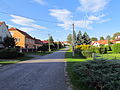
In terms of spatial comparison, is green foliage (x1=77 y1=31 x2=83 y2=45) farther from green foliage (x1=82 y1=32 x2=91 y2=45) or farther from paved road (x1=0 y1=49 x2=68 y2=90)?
paved road (x1=0 y1=49 x2=68 y2=90)

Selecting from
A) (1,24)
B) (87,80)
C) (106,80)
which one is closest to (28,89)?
(87,80)

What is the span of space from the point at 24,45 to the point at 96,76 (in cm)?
3738

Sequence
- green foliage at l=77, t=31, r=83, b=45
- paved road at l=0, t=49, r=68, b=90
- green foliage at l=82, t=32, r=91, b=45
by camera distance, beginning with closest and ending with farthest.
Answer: paved road at l=0, t=49, r=68, b=90 < green foliage at l=82, t=32, r=91, b=45 < green foliage at l=77, t=31, r=83, b=45

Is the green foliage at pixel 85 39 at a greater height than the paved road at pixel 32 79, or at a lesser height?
greater

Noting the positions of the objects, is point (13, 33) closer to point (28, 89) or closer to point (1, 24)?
point (1, 24)

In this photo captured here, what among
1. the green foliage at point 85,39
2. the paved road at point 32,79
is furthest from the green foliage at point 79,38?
the paved road at point 32,79

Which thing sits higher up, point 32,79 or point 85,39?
point 85,39

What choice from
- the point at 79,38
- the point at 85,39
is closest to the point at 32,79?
the point at 85,39

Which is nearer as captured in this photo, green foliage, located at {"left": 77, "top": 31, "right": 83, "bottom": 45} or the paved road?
the paved road

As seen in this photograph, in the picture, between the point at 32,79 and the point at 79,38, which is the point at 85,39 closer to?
the point at 79,38

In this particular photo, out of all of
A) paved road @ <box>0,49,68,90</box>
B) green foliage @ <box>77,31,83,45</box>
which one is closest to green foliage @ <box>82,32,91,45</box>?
green foliage @ <box>77,31,83,45</box>

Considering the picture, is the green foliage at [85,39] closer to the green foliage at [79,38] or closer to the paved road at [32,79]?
the green foliage at [79,38]

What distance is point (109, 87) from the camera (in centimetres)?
324

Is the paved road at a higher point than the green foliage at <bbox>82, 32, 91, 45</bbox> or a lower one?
lower
